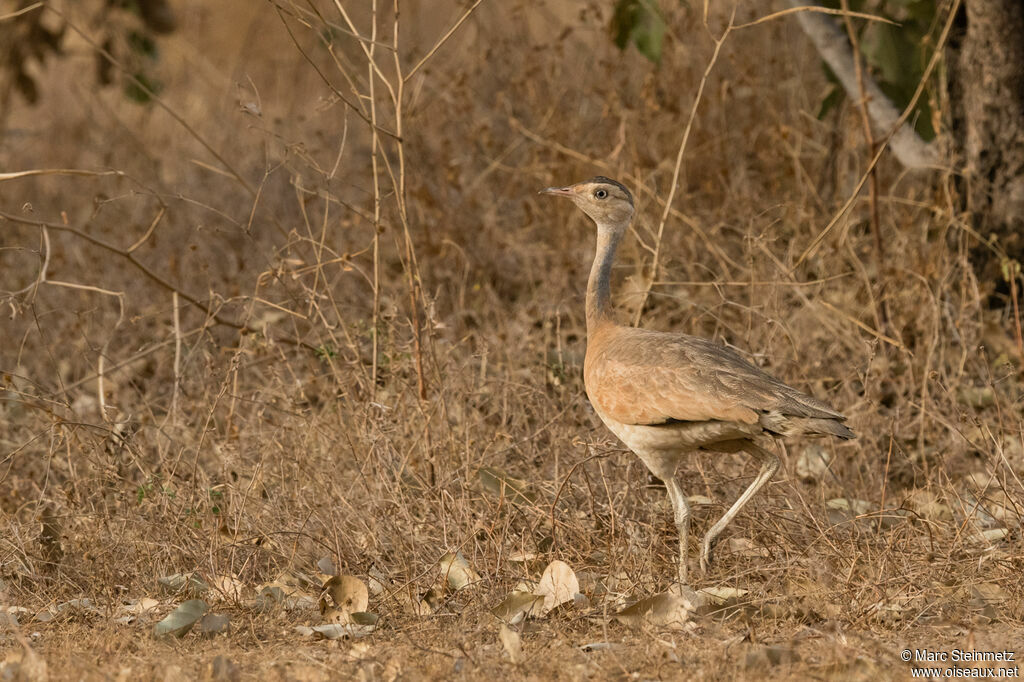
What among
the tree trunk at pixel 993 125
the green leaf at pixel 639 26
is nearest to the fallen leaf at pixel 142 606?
the green leaf at pixel 639 26

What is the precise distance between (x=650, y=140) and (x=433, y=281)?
1.47m

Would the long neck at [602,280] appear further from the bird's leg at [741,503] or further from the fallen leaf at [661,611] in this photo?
the fallen leaf at [661,611]

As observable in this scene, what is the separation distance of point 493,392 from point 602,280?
88cm

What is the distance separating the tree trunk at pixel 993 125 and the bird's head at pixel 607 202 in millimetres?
2209

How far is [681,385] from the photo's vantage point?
3.71m

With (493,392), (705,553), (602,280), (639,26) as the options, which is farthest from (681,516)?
(639,26)

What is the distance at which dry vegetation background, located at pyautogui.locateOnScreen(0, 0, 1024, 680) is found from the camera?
3.57m

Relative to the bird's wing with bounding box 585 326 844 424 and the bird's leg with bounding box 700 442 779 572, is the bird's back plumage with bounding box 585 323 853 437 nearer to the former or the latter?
the bird's wing with bounding box 585 326 844 424

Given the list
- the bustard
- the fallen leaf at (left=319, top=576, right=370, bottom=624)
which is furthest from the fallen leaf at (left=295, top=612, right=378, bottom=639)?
the bustard

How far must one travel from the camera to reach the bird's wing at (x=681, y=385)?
3.56m

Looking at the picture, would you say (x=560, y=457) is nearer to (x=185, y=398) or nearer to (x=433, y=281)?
(x=185, y=398)

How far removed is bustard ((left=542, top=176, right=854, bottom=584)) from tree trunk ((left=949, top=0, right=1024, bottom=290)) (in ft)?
7.80

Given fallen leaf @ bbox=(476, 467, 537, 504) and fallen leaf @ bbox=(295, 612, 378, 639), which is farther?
fallen leaf @ bbox=(476, 467, 537, 504)

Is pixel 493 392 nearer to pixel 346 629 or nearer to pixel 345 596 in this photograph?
pixel 345 596
